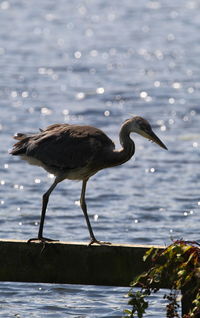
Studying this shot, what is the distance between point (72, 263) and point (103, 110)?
36.7 ft

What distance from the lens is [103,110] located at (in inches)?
720

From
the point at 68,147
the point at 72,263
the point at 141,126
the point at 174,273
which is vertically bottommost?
the point at 72,263

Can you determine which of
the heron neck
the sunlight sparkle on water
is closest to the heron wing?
the heron neck

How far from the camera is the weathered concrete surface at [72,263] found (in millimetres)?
7156

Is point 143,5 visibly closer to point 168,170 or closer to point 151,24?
point 151,24

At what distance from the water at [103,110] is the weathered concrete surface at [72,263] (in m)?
1.54

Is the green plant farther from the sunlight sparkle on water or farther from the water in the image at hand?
the sunlight sparkle on water

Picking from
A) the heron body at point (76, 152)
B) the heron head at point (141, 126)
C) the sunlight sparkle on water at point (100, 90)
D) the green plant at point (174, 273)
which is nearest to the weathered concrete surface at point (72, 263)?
the green plant at point (174, 273)

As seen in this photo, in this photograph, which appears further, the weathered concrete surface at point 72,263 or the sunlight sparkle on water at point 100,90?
the sunlight sparkle on water at point 100,90

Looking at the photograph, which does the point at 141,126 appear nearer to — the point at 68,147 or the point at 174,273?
the point at 68,147

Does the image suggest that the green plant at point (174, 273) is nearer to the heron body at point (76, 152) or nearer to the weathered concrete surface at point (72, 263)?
the weathered concrete surface at point (72, 263)

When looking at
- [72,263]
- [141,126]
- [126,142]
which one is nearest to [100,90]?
[126,142]

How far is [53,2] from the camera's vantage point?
3331 cm

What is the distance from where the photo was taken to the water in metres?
11.1
